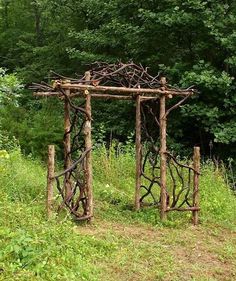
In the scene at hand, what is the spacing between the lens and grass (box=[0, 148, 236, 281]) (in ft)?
15.8

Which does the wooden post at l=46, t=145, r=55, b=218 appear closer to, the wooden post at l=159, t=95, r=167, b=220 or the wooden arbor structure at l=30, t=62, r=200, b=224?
the wooden arbor structure at l=30, t=62, r=200, b=224

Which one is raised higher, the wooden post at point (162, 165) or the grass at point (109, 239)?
the wooden post at point (162, 165)

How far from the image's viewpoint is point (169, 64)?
12.7 meters

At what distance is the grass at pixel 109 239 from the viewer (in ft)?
15.8

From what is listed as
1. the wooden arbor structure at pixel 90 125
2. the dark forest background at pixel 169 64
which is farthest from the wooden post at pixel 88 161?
the dark forest background at pixel 169 64

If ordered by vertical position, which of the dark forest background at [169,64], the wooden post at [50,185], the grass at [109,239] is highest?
the dark forest background at [169,64]

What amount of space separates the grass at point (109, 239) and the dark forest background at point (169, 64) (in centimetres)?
235

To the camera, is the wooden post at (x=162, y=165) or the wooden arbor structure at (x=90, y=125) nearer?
the wooden arbor structure at (x=90, y=125)

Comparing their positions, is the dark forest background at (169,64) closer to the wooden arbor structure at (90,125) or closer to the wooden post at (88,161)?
the wooden arbor structure at (90,125)

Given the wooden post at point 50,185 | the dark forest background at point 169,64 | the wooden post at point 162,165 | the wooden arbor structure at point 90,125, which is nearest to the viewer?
the wooden post at point 50,185

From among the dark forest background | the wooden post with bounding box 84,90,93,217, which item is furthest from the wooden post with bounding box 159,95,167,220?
the dark forest background

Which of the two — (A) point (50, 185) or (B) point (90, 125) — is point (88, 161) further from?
(A) point (50, 185)

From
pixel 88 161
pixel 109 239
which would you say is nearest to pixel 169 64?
pixel 88 161

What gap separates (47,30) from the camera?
1944cm
